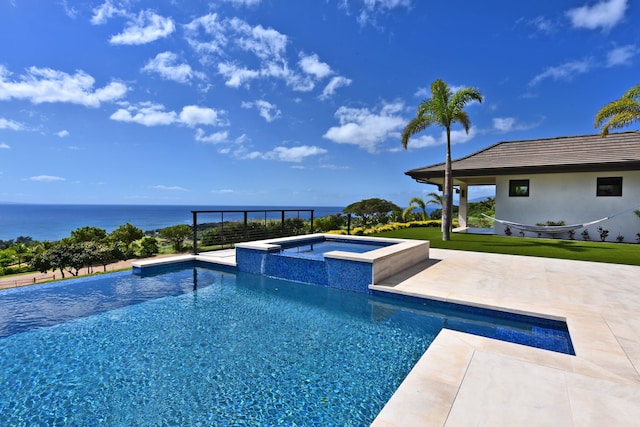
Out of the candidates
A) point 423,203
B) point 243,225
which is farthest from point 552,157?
point 243,225

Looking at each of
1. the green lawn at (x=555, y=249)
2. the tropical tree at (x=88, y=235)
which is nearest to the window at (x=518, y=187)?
the green lawn at (x=555, y=249)

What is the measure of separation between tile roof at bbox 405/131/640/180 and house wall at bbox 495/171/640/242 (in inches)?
30.7

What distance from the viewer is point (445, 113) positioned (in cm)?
1088

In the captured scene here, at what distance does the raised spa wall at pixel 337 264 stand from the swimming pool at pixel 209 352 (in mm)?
346

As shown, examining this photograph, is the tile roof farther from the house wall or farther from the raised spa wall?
the raised spa wall

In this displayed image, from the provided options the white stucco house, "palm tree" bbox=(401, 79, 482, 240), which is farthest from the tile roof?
"palm tree" bbox=(401, 79, 482, 240)

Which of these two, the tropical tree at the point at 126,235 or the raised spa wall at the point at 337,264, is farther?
the tropical tree at the point at 126,235

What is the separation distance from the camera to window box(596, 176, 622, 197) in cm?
1176

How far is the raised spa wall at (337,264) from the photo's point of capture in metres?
5.79

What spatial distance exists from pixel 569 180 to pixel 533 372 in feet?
44.0

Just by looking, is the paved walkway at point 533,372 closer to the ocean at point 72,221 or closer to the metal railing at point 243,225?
the metal railing at point 243,225

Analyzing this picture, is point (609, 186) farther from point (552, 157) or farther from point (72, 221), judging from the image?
point (72, 221)

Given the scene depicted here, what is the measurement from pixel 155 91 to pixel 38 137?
3553cm

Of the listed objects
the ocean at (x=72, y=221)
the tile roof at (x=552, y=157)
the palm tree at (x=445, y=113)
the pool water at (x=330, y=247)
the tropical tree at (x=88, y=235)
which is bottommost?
the ocean at (x=72, y=221)
